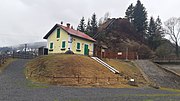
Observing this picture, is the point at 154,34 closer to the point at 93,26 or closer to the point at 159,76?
the point at 93,26

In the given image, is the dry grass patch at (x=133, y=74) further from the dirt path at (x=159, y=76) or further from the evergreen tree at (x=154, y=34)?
the evergreen tree at (x=154, y=34)

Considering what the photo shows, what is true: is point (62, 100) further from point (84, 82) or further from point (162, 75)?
point (162, 75)

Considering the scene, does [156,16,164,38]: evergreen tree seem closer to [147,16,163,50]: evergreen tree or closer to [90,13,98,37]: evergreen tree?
[147,16,163,50]: evergreen tree

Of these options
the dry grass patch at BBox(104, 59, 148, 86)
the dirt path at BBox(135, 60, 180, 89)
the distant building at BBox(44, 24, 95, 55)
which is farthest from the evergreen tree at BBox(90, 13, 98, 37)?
the dry grass patch at BBox(104, 59, 148, 86)

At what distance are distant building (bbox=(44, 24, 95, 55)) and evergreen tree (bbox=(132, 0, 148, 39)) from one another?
39.5m

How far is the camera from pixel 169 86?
105ft

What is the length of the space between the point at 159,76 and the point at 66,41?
15310 mm

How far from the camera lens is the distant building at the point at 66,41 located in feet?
131

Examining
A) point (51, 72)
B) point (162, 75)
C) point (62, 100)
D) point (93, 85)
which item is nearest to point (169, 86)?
point (162, 75)

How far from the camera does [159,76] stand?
1421 inches

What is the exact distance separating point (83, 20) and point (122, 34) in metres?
13.0

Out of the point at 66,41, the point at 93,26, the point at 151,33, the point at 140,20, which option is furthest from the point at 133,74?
the point at 140,20

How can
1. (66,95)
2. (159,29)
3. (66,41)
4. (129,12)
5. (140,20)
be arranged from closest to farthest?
(66,95) → (66,41) → (159,29) → (140,20) → (129,12)

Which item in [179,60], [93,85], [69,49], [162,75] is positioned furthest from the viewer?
[179,60]
